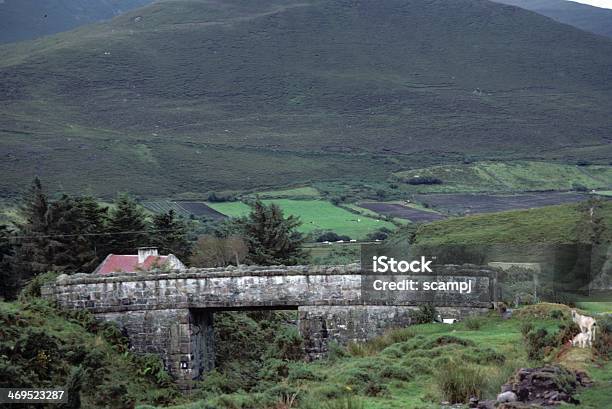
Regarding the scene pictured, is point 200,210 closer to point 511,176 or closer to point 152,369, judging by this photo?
point 511,176

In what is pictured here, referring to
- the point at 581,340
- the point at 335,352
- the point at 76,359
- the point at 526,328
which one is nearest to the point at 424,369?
the point at 581,340

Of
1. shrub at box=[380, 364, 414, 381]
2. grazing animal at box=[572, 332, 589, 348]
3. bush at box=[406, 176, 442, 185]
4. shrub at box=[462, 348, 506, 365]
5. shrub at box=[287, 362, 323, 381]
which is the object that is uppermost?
bush at box=[406, 176, 442, 185]

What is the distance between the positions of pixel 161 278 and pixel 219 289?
72.5 inches

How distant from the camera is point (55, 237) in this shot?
45.9 m

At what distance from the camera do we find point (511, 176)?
6629 inches

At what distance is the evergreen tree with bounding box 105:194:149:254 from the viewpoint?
4772 cm

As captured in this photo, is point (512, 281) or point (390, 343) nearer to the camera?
point (390, 343)

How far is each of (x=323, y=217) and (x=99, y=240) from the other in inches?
2638

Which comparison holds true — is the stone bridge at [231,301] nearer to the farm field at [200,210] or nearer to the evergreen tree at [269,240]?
the evergreen tree at [269,240]

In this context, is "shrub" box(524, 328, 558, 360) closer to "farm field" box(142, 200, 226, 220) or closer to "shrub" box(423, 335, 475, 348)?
"shrub" box(423, 335, 475, 348)

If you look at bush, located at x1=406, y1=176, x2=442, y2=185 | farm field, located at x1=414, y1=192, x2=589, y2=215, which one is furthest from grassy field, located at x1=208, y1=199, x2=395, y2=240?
bush, located at x1=406, y1=176, x2=442, y2=185

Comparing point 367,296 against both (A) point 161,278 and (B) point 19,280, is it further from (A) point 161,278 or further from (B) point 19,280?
(B) point 19,280

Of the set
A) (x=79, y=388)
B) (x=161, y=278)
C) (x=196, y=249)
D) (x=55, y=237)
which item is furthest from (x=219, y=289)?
(x=196, y=249)

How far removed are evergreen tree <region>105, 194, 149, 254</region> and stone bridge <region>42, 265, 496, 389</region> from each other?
17989mm
